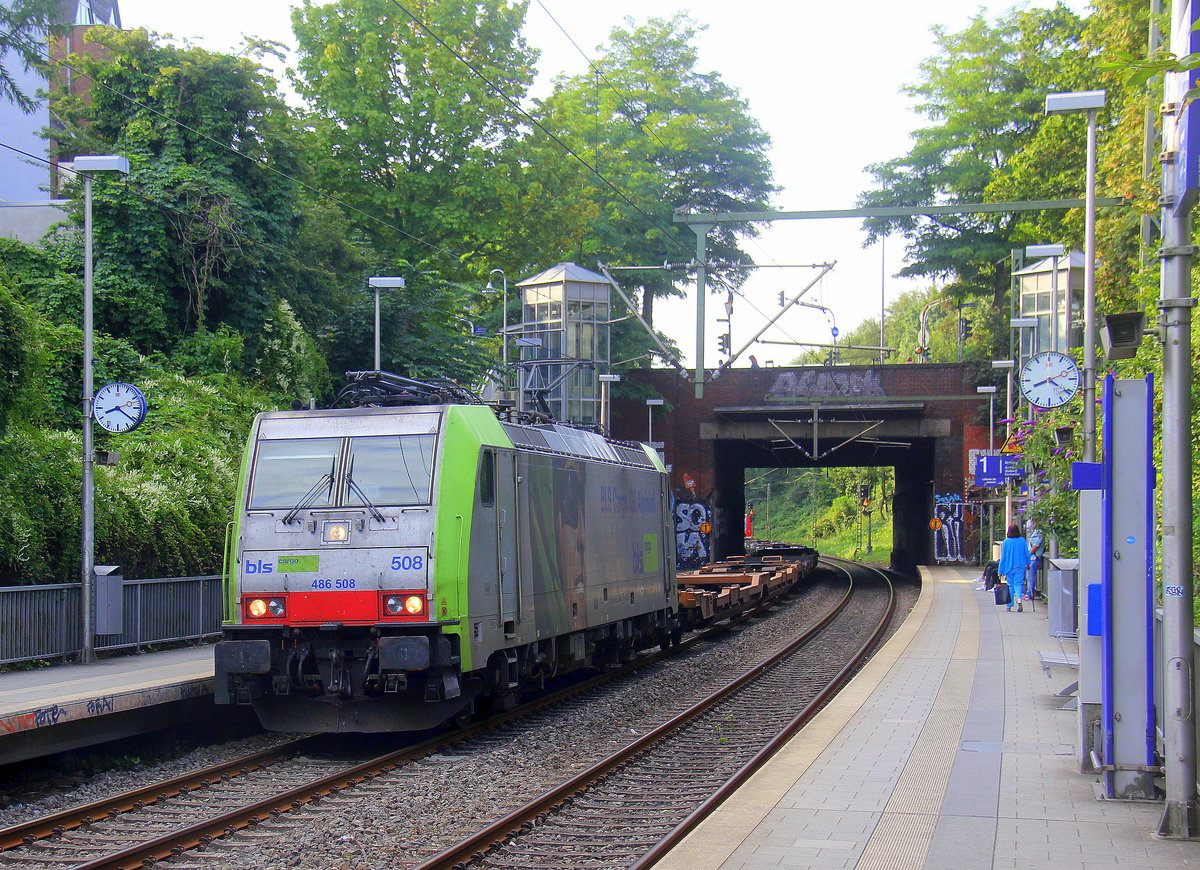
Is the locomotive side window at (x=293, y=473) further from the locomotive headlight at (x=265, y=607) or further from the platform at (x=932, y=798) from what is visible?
the platform at (x=932, y=798)

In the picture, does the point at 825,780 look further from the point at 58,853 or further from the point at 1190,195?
the point at 58,853

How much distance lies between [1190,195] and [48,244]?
2208 cm

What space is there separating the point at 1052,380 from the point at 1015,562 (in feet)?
26.8

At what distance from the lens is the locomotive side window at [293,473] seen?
460 inches

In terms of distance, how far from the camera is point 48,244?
24.0m

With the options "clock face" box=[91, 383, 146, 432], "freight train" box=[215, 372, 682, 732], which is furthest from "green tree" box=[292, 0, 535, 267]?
"freight train" box=[215, 372, 682, 732]

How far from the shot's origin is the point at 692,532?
4122 centimetres

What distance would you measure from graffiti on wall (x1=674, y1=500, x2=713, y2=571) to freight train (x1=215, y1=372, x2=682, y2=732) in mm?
28303

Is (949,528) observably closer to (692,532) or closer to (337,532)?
(692,532)

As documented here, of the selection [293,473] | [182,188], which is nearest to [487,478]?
[293,473]

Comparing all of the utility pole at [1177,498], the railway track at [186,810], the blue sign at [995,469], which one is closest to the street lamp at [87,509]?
the railway track at [186,810]

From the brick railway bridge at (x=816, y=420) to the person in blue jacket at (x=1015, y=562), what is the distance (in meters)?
14.6

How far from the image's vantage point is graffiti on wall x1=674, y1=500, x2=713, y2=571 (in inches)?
1622

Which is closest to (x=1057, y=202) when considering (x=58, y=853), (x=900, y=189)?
(x=58, y=853)
